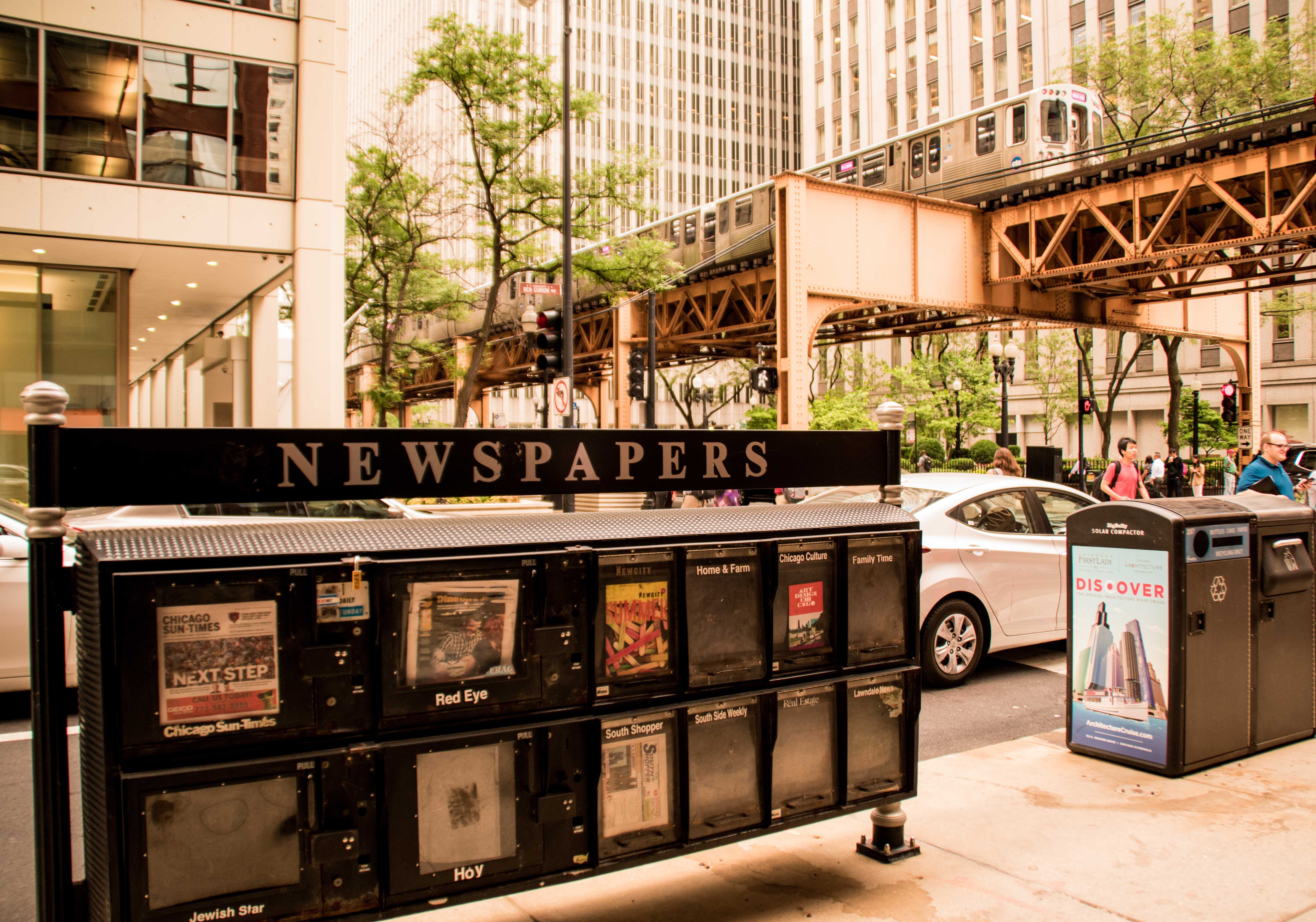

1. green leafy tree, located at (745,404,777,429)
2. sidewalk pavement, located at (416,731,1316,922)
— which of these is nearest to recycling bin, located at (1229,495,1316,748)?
sidewalk pavement, located at (416,731,1316,922)

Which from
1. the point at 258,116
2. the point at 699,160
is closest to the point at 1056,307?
the point at 258,116

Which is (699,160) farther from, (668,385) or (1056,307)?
(1056,307)

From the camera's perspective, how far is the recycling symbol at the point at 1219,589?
5.23 meters

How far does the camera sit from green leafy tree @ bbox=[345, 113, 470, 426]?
72.3 ft

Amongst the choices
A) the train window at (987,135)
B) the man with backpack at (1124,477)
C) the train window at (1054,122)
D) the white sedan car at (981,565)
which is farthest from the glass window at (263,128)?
the train window at (1054,122)

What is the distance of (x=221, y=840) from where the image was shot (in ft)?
8.59

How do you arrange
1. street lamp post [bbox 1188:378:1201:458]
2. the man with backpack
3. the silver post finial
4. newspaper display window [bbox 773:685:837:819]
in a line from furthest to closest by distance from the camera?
street lamp post [bbox 1188:378:1201:458] → the man with backpack → newspaper display window [bbox 773:685:837:819] → the silver post finial

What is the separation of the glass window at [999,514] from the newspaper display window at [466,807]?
5594mm

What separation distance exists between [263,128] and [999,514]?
45.8 ft

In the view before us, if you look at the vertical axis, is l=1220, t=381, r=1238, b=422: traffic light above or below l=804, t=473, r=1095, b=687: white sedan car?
above

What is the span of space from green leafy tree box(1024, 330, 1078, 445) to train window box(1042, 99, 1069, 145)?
81.9 feet

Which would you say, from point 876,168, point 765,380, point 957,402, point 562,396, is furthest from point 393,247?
point 957,402

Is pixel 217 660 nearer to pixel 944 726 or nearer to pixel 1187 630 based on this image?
pixel 1187 630

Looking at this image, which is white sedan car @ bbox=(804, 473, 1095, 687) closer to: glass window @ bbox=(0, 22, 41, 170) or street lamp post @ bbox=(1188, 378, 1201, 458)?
glass window @ bbox=(0, 22, 41, 170)
